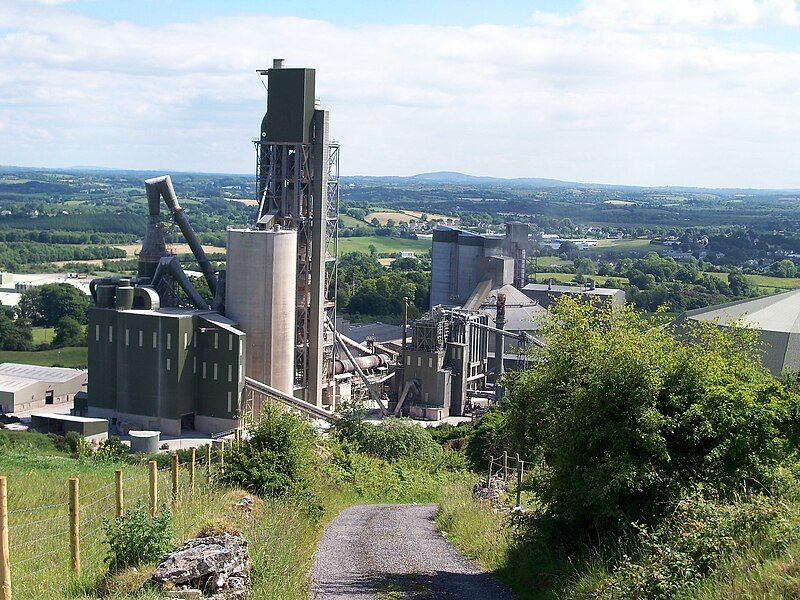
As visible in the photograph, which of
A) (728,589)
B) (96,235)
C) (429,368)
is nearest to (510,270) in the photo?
(429,368)

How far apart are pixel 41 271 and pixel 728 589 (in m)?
135

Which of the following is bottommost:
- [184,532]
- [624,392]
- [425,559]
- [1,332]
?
[1,332]

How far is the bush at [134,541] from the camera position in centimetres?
1147

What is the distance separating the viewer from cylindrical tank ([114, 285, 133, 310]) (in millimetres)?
45312

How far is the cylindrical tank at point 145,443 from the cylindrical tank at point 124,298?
279 inches

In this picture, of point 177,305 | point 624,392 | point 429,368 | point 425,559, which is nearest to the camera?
point 624,392

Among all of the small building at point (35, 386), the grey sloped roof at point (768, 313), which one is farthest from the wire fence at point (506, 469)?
the small building at point (35, 386)

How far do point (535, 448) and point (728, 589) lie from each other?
623 centimetres

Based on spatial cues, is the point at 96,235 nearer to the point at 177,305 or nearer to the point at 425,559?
the point at 177,305

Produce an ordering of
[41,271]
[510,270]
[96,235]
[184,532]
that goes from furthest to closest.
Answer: [96,235] < [41,271] < [510,270] < [184,532]

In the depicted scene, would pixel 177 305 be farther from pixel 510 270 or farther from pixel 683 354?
pixel 683 354

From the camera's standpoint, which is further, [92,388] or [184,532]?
[92,388]

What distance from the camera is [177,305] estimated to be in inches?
1945

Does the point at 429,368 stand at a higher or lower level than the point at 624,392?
lower
